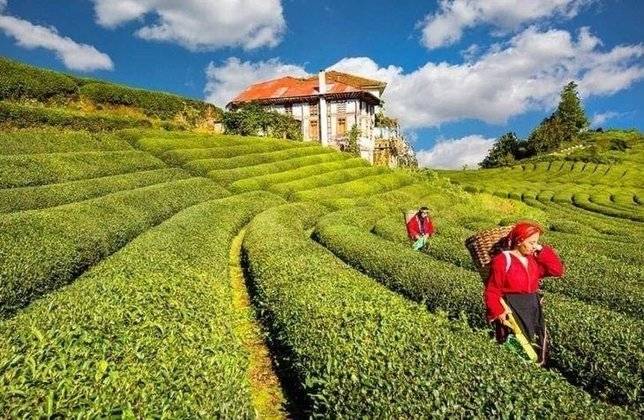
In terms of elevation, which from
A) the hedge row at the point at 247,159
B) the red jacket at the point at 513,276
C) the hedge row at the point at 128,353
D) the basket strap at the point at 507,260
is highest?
the basket strap at the point at 507,260

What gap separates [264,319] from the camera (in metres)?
11.3

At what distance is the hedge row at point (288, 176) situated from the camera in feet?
112

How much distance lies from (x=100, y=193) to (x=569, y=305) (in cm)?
2233

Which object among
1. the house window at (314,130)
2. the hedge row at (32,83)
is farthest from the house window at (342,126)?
the hedge row at (32,83)

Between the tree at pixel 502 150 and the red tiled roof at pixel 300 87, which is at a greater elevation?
the red tiled roof at pixel 300 87

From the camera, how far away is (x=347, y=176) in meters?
42.4

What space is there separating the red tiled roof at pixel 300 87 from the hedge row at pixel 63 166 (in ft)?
107

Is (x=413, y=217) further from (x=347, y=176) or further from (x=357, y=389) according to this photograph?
(x=347, y=176)

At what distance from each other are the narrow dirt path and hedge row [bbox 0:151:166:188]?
15810mm

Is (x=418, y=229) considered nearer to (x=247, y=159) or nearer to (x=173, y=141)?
(x=247, y=159)

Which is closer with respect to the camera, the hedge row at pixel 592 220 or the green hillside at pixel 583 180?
the hedge row at pixel 592 220

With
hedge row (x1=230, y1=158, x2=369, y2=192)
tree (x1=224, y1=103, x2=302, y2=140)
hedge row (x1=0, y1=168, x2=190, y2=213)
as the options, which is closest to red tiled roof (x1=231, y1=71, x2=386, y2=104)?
tree (x1=224, y1=103, x2=302, y2=140)

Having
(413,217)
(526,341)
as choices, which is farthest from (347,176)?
(526,341)

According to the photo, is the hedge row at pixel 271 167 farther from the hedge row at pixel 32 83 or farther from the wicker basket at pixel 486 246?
the wicker basket at pixel 486 246
